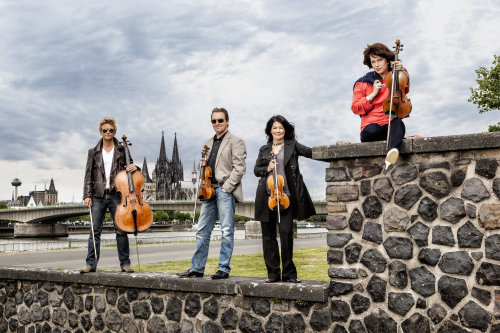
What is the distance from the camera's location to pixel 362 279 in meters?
4.79

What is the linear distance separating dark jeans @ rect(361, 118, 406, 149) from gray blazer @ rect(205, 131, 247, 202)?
1.51 m

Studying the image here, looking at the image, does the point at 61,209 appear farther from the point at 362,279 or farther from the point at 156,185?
the point at 156,185

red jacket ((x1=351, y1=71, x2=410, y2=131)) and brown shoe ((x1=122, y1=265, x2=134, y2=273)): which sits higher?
red jacket ((x1=351, y1=71, x2=410, y2=131))

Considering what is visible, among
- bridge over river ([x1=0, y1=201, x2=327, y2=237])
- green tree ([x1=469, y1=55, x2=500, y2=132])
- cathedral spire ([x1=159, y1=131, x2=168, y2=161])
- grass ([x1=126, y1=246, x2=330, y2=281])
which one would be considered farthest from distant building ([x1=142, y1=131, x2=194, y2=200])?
grass ([x1=126, y1=246, x2=330, y2=281])

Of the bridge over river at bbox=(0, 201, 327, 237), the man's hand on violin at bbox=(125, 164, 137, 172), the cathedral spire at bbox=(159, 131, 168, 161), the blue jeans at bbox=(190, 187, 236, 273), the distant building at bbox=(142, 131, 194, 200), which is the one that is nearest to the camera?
the blue jeans at bbox=(190, 187, 236, 273)

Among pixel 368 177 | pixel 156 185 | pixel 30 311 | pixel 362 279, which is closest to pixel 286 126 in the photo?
pixel 368 177

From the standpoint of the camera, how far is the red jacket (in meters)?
4.88

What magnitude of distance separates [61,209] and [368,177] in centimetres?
6177

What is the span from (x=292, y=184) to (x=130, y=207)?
222cm

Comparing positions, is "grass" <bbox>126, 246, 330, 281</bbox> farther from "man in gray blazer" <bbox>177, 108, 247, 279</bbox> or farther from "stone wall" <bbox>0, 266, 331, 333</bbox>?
"stone wall" <bbox>0, 266, 331, 333</bbox>

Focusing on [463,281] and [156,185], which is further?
[156,185]

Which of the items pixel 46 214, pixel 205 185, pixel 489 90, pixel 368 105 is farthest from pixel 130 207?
pixel 46 214

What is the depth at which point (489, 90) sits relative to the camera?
90.7ft

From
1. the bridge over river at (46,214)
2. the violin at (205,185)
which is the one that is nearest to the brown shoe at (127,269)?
the violin at (205,185)
